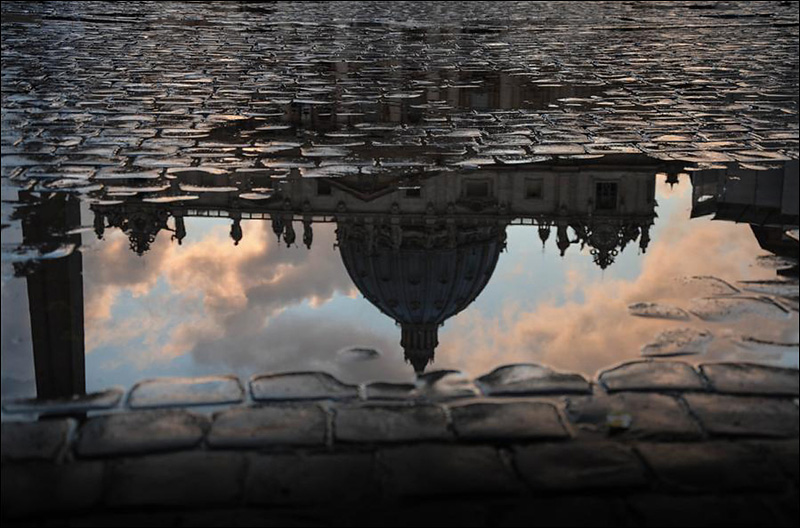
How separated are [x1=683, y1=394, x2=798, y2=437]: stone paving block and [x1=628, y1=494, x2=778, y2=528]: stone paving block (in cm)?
64

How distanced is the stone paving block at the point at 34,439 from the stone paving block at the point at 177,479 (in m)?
0.32

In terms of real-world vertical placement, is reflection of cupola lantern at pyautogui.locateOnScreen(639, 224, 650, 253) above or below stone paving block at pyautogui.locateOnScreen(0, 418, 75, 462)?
below

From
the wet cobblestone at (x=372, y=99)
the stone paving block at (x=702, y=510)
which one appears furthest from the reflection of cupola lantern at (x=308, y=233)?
the stone paving block at (x=702, y=510)

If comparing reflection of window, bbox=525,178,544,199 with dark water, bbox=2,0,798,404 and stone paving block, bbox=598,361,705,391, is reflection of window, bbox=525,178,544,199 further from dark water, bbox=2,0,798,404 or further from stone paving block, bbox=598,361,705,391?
stone paving block, bbox=598,361,705,391

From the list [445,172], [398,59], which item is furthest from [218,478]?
[398,59]

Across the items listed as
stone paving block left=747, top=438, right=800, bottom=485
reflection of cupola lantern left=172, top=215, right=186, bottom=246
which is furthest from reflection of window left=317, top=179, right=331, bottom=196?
stone paving block left=747, top=438, right=800, bottom=485

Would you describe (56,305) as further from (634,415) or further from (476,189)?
(476,189)

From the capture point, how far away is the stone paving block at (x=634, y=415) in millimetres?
4789

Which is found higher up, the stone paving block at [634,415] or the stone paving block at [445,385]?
the stone paving block at [634,415]

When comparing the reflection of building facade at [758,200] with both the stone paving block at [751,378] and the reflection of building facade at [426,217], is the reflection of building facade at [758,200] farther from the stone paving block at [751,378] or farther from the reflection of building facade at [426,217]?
the stone paving block at [751,378]

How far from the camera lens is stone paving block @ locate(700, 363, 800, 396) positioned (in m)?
5.22

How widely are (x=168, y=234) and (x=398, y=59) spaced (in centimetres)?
1229

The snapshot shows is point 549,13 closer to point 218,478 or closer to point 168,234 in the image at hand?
point 168,234

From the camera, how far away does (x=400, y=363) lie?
569 centimetres
